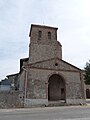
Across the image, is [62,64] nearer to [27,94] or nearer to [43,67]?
[43,67]

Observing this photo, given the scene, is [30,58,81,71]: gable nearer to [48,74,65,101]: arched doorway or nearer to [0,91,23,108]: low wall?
[48,74,65,101]: arched doorway

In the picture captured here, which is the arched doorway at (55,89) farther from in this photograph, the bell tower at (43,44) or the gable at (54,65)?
the bell tower at (43,44)

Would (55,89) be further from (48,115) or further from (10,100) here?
(48,115)

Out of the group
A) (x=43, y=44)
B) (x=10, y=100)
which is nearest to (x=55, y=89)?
(x=43, y=44)

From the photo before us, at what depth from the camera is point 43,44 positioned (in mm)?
33031

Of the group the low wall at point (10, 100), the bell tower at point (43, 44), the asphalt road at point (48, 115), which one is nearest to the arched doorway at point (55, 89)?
the bell tower at point (43, 44)

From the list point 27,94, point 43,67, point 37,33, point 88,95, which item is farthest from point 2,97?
point 88,95

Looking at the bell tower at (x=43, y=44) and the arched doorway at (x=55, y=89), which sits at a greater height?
the bell tower at (x=43, y=44)

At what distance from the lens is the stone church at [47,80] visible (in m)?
23.7

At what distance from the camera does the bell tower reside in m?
32.3

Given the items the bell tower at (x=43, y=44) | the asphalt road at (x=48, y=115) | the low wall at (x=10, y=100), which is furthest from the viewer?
the bell tower at (x=43, y=44)

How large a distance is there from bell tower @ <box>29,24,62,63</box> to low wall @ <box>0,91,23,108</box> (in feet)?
32.3

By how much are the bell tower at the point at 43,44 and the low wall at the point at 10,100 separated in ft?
32.3

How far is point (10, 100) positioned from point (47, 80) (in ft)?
19.1
